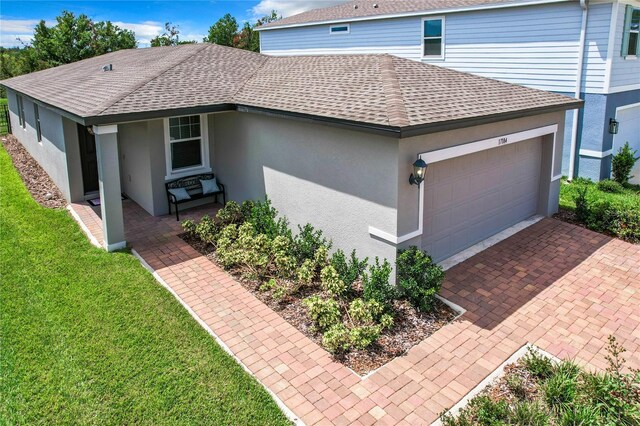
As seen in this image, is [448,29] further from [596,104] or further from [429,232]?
[429,232]

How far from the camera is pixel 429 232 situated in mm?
8961

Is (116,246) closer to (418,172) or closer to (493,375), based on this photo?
(418,172)

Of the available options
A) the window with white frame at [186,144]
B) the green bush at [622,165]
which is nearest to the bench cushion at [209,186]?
the window with white frame at [186,144]

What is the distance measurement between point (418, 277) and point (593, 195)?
27.2ft

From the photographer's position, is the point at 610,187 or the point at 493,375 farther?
the point at 610,187

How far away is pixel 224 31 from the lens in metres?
47.2

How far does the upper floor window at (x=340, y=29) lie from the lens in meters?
22.7

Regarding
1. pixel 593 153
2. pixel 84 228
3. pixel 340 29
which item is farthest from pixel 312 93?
pixel 340 29

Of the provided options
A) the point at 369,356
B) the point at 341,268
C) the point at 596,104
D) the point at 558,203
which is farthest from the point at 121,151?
the point at 596,104

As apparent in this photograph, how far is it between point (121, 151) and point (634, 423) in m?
12.3

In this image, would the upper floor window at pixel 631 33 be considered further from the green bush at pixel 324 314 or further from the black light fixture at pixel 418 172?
the green bush at pixel 324 314

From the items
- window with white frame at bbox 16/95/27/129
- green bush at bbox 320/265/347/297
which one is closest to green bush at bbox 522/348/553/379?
green bush at bbox 320/265/347/297

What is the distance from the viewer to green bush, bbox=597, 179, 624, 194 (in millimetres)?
13805

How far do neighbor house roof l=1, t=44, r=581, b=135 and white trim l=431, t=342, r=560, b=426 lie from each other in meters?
3.45
